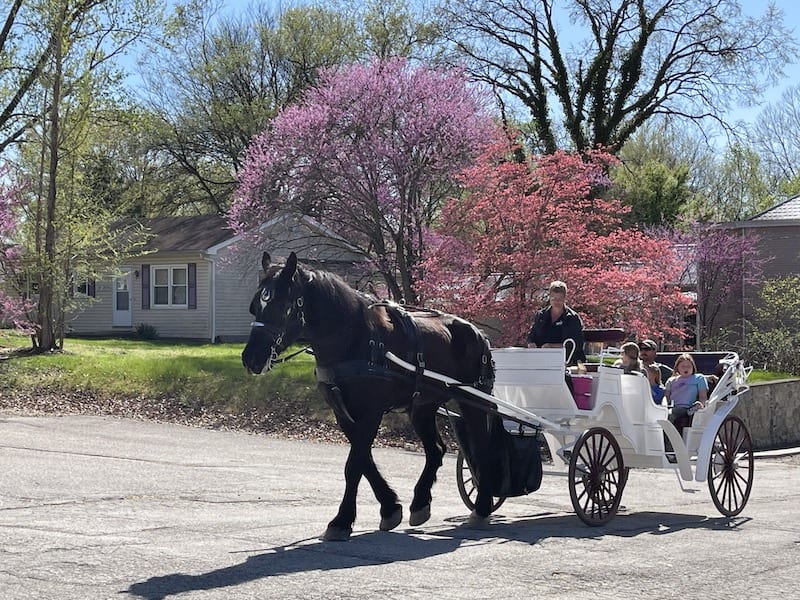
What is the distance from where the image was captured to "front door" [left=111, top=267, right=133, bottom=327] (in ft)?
132

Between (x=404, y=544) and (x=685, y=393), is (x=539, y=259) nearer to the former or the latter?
(x=685, y=393)

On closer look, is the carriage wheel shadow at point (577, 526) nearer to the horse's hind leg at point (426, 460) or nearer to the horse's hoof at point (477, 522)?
the horse's hoof at point (477, 522)

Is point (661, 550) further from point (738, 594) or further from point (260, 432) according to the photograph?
point (260, 432)

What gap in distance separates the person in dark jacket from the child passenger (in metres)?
1.27

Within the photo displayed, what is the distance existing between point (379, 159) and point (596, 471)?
44.9 feet

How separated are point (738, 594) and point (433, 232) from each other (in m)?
15.1

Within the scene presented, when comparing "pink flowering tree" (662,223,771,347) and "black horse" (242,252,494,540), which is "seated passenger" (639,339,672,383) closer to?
"black horse" (242,252,494,540)

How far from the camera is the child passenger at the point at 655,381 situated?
12.0m

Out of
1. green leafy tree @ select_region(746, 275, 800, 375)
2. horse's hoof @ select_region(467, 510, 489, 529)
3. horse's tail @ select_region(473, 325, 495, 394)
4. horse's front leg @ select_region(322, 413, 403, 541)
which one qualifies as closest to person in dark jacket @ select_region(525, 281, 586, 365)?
horse's tail @ select_region(473, 325, 495, 394)

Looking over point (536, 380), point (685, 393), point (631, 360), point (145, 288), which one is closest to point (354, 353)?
point (536, 380)

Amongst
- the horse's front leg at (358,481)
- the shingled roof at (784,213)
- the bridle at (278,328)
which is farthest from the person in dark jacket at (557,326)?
the shingled roof at (784,213)

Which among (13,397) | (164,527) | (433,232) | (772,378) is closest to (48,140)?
(13,397)

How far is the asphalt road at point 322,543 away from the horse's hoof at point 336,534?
0.32 ft

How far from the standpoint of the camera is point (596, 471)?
33.3ft
